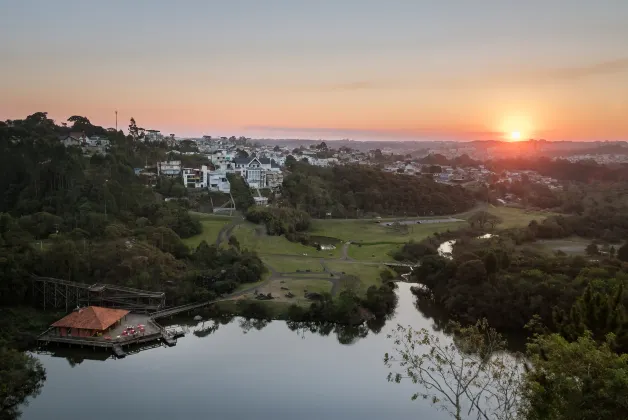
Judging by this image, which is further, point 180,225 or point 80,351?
point 180,225

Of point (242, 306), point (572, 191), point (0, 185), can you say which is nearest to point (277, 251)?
point (242, 306)

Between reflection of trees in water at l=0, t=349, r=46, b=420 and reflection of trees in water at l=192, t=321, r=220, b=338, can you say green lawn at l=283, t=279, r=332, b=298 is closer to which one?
reflection of trees in water at l=192, t=321, r=220, b=338

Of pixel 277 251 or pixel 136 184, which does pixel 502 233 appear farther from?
pixel 136 184

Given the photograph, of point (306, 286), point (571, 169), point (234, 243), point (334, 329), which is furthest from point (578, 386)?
point (571, 169)

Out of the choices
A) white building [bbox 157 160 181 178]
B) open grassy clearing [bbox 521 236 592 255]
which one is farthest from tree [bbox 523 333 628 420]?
white building [bbox 157 160 181 178]

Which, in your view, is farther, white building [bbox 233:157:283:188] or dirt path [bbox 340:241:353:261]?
white building [bbox 233:157:283:188]

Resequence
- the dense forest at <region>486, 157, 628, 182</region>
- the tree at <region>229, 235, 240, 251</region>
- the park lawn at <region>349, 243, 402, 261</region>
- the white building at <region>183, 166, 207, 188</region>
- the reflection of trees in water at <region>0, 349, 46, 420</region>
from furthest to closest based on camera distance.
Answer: the dense forest at <region>486, 157, 628, 182</region>, the white building at <region>183, 166, 207, 188</region>, the park lawn at <region>349, 243, 402, 261</region>, the tree at <region>229, 235, 240, 251</region>, the reflection of trees in water at <region>0, 349, 46, 420</region>
